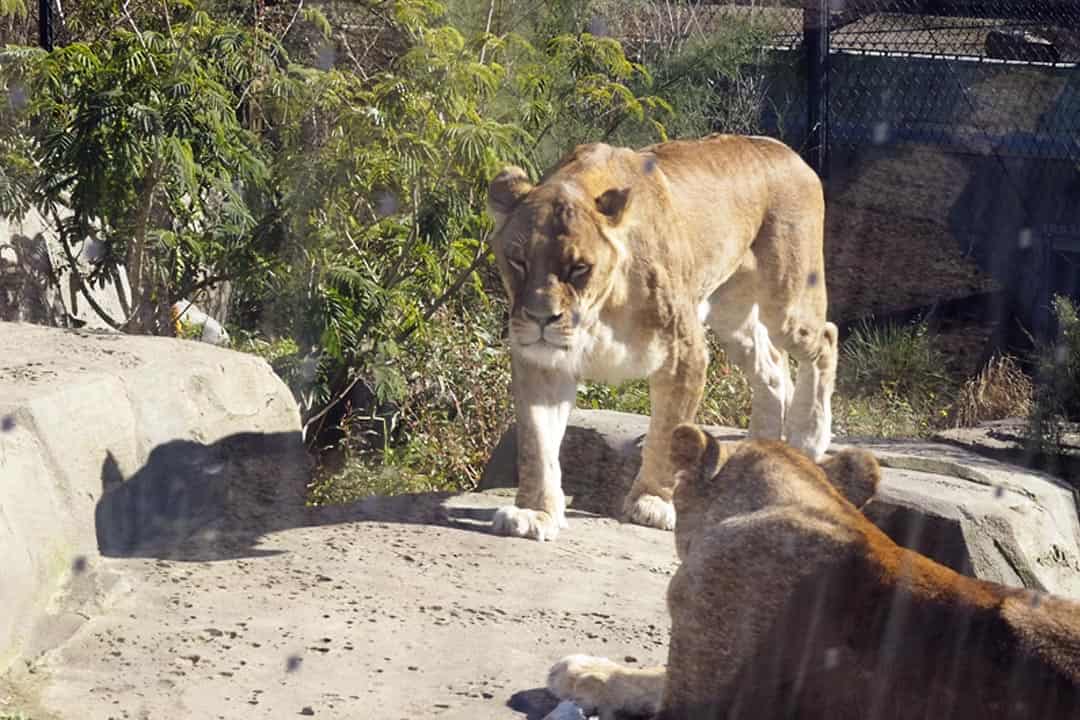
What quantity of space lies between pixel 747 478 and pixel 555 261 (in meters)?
2.35

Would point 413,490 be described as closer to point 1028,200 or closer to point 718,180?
point 718,180

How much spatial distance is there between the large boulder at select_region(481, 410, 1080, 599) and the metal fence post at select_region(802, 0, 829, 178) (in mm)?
4166

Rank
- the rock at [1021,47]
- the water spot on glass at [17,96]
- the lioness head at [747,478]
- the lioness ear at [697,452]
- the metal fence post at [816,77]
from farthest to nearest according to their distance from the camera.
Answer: the rock at [1021,47] < the metal fence post at [816,77] < the water spot on glass at [17,96] < the lioness ear at [697,452] < the lioness head at [747,478]

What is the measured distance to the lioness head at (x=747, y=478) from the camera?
354 cm

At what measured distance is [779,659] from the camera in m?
3.36

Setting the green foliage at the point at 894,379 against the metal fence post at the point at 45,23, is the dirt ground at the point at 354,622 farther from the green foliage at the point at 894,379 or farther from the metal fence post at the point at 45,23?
the green foliage at the point at 894,379

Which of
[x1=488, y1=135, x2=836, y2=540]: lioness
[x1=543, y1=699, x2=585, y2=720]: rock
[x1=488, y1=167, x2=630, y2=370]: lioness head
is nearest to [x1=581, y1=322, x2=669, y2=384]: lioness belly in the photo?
[x1=488, y1=135, x2=836, y2=540]: lioness

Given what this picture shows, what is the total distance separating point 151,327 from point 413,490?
1479 mm

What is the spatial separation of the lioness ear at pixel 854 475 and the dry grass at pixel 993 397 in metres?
6.09

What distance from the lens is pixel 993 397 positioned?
10.1 meters

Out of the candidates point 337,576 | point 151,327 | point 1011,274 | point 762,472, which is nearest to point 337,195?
point 151,327

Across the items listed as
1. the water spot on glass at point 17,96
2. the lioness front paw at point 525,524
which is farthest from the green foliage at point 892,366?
the water spot on glass at point 17,96

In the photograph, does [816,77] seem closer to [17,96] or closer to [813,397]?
[813,397]

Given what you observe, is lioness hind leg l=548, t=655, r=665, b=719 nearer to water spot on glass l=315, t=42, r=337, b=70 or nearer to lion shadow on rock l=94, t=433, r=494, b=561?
lion shadow on rock l=94, t=433, r=494, b=561
